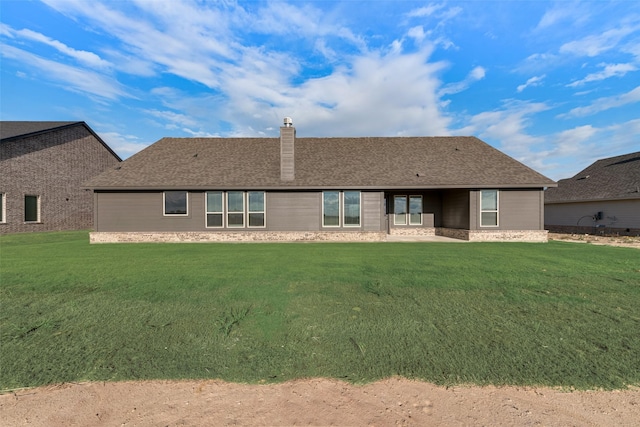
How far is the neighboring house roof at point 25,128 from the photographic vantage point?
18022 millimetres

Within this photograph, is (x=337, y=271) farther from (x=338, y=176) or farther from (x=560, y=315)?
(x=338, y=176)

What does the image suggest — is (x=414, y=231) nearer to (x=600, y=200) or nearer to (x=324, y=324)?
(x=600, y=200)

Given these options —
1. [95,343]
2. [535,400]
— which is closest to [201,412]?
[95,343]

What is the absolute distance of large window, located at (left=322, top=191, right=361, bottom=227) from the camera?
14469 millimetres

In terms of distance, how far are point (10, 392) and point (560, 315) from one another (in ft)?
22.1

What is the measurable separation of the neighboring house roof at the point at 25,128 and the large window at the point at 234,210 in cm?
1444

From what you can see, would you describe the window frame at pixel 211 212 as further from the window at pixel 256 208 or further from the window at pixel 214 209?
the window at pixel 256 208

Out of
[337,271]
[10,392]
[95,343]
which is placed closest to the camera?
[10,392]

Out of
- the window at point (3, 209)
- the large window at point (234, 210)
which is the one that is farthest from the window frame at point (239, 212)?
the window at point (3, 209)

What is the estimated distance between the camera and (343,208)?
1448 centimetres

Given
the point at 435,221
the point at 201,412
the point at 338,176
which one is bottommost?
the point at 201,412

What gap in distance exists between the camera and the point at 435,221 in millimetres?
16969

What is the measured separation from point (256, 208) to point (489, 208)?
11.9 meters

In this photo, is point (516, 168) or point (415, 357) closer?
point (415, 357)
